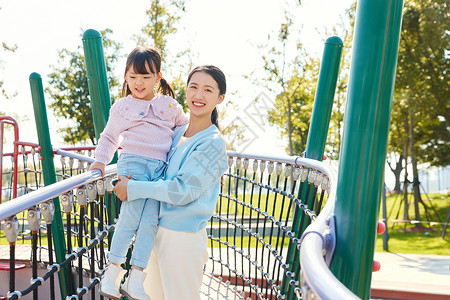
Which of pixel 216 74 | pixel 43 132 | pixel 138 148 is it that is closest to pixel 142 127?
pixel 138 148

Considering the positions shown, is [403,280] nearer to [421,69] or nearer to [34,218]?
[34,218]

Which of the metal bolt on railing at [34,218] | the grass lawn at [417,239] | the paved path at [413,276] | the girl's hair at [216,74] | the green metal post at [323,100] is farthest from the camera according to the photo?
the grass lawn at [417,239]

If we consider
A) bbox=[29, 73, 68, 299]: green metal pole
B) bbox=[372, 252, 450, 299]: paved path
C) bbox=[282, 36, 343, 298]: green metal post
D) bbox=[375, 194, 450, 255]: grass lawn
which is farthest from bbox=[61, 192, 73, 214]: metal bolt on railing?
bbox=[375, 194, 450, 255]: grass lawn

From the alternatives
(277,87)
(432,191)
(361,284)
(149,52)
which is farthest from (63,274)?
(432,191)

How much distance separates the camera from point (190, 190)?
2.34 m

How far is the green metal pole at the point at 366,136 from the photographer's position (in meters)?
1.54

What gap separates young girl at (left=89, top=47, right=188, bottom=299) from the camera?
8.11 ft

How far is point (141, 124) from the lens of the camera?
2.77 m

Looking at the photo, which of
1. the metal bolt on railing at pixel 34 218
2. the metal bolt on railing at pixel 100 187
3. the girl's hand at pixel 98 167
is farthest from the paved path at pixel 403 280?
the metal bolt on railing at pixel 34 218

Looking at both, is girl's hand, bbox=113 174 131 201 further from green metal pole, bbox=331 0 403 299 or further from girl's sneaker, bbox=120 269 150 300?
green metal pole, bbox=331 0 403 299

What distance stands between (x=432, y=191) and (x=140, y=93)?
2538 cm

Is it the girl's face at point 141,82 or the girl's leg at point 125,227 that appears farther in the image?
the girl's face at point 141,82

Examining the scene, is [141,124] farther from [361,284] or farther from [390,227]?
[390,227]

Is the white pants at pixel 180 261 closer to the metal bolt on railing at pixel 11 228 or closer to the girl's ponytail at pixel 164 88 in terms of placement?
the metal bolt on railing at pixel 11 228
